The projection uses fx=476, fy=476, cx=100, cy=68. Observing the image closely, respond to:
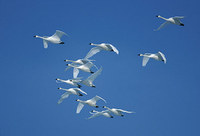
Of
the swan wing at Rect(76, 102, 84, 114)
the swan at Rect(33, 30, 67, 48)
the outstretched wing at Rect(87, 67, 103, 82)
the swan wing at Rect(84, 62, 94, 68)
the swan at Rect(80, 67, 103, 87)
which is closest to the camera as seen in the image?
the outstretched wing at Rect(87, 67, 103, 82)

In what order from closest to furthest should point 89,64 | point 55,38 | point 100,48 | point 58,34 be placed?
point 100,48 → point 58,34 → point 89,64 → point 55,38

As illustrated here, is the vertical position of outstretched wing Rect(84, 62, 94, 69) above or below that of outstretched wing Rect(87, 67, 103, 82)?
above

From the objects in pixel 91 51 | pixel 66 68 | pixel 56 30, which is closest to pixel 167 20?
pixel 91 51

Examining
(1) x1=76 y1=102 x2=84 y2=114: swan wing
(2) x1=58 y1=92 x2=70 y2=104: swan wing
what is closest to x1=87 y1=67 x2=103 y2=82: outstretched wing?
(2) x1=58 y1=92 x2=70 y2=104: swan wing

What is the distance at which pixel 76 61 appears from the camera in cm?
5097

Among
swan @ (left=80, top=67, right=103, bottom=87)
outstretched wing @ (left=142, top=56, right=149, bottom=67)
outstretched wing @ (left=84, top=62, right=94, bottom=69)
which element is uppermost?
outstretched wing @ (left=142, top=56, right=149, bottom=67)

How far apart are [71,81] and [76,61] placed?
7.78 feet

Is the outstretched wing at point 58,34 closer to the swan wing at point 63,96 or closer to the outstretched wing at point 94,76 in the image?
the outstretched wing at point 94,76

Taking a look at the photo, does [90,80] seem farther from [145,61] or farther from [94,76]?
[145,61]

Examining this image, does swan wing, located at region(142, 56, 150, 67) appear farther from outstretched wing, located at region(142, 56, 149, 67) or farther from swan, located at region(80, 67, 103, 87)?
swan, located at region(80, 67, 103, 87)

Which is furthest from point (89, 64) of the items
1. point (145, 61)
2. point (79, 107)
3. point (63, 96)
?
point (63, 96)

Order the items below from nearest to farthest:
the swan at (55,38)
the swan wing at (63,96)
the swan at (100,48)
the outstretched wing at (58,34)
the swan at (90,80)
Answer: the swan at (100,48) → the swan at (90,80) → the outstretched wing at (58,34) → the swan at (55,38) → the swan wing at (63,96)

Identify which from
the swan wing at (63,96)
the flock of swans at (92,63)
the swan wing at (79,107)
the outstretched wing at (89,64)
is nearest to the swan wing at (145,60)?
the flock of swans at (92,63)

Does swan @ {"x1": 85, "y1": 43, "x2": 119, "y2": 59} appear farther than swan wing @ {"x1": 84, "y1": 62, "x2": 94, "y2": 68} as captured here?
No
